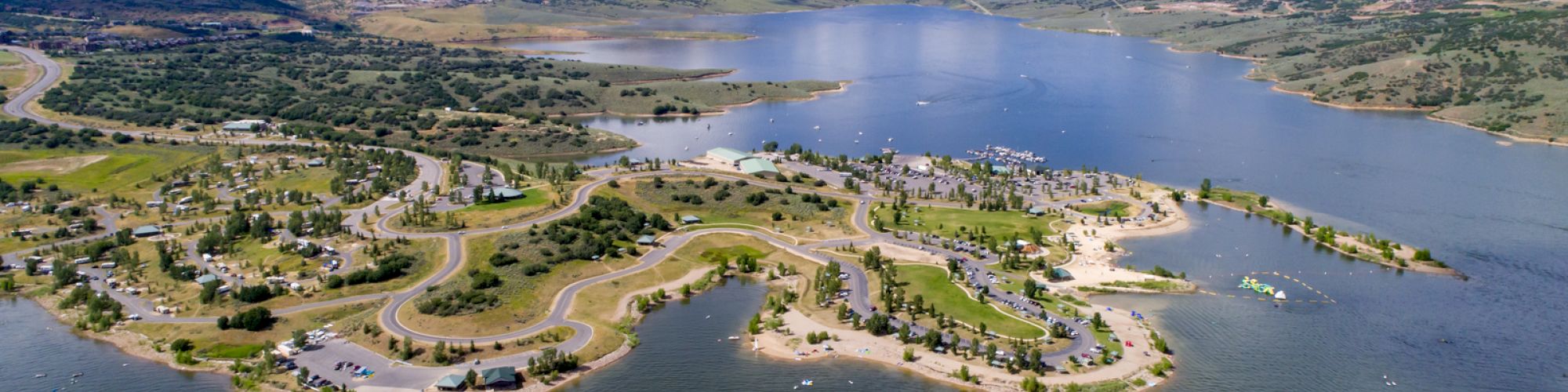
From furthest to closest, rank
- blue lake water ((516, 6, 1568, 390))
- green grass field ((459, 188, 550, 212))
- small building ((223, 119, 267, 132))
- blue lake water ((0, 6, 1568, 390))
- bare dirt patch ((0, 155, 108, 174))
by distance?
small building ((223, 119, 267, 132))
bare dirt patch ((0, 155, 108, 174))
green grass field ((459, 188, 550, 212))
blue lake water ((516, 6, 1568, 390))
blue lake water ((0, 6, 1568, 390))

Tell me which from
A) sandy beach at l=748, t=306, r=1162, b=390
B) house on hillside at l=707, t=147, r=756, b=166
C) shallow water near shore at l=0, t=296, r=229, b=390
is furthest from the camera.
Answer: house on hillside at l=707, t=147, r=756, b=166

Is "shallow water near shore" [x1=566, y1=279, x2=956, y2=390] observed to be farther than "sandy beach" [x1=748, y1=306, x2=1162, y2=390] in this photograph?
Yes

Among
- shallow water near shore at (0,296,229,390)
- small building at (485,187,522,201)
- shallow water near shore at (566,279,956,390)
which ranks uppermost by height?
small building at (485,187,522,201)

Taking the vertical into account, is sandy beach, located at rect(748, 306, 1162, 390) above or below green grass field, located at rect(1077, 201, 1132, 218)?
below

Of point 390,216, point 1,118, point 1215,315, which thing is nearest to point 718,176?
point 390,216

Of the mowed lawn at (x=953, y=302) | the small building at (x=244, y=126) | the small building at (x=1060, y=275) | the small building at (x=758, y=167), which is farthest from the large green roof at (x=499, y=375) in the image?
the small building at (x=244, y=126)

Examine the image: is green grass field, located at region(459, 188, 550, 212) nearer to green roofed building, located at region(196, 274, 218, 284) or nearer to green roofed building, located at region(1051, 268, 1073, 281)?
green roofed building, located at region(196, 274, 218, 284)

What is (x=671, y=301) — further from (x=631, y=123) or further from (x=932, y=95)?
(x=932, y=95)

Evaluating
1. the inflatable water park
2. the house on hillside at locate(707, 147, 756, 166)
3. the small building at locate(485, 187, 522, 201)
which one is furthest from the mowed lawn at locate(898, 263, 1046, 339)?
the house on hillside at locate(707, 147, 756, 166)
